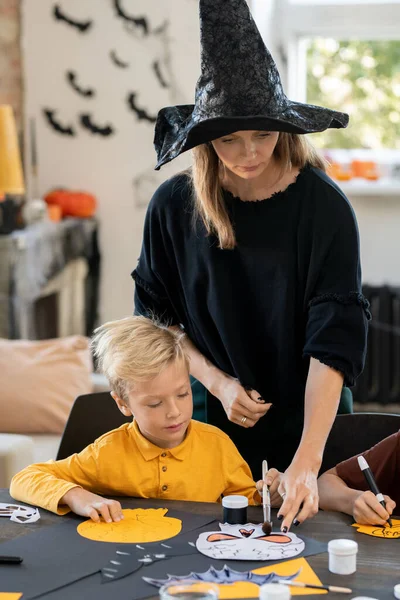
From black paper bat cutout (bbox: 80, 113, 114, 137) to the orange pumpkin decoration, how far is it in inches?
12.6

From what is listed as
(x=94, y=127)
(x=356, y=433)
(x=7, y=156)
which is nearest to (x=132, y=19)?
(x=94, y=127)

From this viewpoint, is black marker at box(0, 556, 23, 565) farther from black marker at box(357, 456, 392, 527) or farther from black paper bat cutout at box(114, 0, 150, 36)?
black paper bat cutout at box(114, 0, 150, 36)

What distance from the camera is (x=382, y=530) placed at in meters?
1.53

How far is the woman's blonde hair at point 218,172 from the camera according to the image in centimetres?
181

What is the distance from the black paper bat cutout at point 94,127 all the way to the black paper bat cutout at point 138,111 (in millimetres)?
152

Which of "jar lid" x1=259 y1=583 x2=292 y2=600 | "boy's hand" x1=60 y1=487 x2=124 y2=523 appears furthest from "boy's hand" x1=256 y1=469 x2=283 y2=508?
"jar lid" x1=259 y1=583 x2=292 y2=600

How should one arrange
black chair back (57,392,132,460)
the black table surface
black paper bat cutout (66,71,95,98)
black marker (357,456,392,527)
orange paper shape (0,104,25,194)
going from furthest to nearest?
black paper bat cutout (66,71,95,98)
orange paper shape (0,104,25,194)
black chair back (57,392,132,460)
black marker (357,456,392,527)
the black table surface

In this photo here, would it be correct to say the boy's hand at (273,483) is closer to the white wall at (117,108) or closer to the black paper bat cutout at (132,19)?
the white wall at (117,108)

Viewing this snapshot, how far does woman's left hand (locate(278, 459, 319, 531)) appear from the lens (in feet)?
4.92

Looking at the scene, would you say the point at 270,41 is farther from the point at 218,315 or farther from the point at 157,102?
the point at 218,315

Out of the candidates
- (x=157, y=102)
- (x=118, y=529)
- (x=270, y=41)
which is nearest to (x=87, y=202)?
(x=157, y=102)

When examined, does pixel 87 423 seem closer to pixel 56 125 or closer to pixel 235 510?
pixel 235 510

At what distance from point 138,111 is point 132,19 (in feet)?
1.44

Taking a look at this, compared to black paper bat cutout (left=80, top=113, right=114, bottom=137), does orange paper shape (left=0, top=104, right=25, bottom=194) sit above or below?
below
